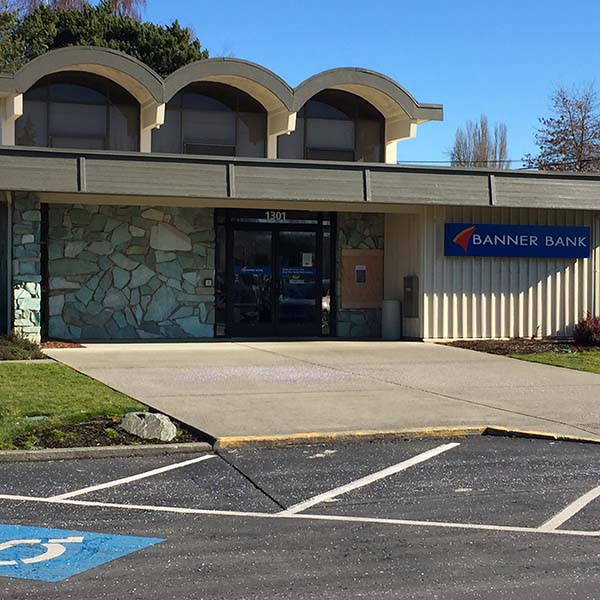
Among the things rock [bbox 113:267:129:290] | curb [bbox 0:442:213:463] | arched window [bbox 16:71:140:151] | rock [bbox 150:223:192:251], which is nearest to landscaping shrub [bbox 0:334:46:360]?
rock [bbox 113:267:129:290]

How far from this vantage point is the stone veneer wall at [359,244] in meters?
21.9

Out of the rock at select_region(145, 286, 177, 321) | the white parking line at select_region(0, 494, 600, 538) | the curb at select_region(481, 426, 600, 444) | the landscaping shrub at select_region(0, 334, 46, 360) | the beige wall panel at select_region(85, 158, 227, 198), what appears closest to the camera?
the white parking line at select_region(0, 494, 600, 538)

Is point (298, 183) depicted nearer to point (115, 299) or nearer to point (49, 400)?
point (115, 299)

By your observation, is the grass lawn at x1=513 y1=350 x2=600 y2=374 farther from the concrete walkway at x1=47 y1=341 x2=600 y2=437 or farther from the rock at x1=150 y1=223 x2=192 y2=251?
the rock at x1=150 y1=223 x2=192 y2=251

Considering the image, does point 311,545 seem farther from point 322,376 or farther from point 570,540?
point 322,376

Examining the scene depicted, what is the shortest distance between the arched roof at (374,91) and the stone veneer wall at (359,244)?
9.89 feet

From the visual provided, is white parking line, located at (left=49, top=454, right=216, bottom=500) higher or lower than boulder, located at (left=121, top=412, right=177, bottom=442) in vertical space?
lower

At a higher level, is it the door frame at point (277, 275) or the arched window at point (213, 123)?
the arched window at point (213, 123)

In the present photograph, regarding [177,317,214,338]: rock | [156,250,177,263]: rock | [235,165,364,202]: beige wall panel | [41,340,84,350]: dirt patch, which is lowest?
[41,340,84,350]: dirt patch

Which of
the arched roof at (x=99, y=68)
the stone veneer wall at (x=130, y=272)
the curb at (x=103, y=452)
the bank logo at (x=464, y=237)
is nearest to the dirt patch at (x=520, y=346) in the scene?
the bank logo at (x=464, y=237)

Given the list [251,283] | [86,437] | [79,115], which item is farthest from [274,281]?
[86,437]

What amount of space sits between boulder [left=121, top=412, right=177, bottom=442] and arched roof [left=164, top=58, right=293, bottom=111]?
13.3 m

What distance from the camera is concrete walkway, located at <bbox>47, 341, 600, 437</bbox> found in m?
10.6

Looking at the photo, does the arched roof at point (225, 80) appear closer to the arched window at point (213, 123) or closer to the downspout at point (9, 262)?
the arched window at point (213, 123)
